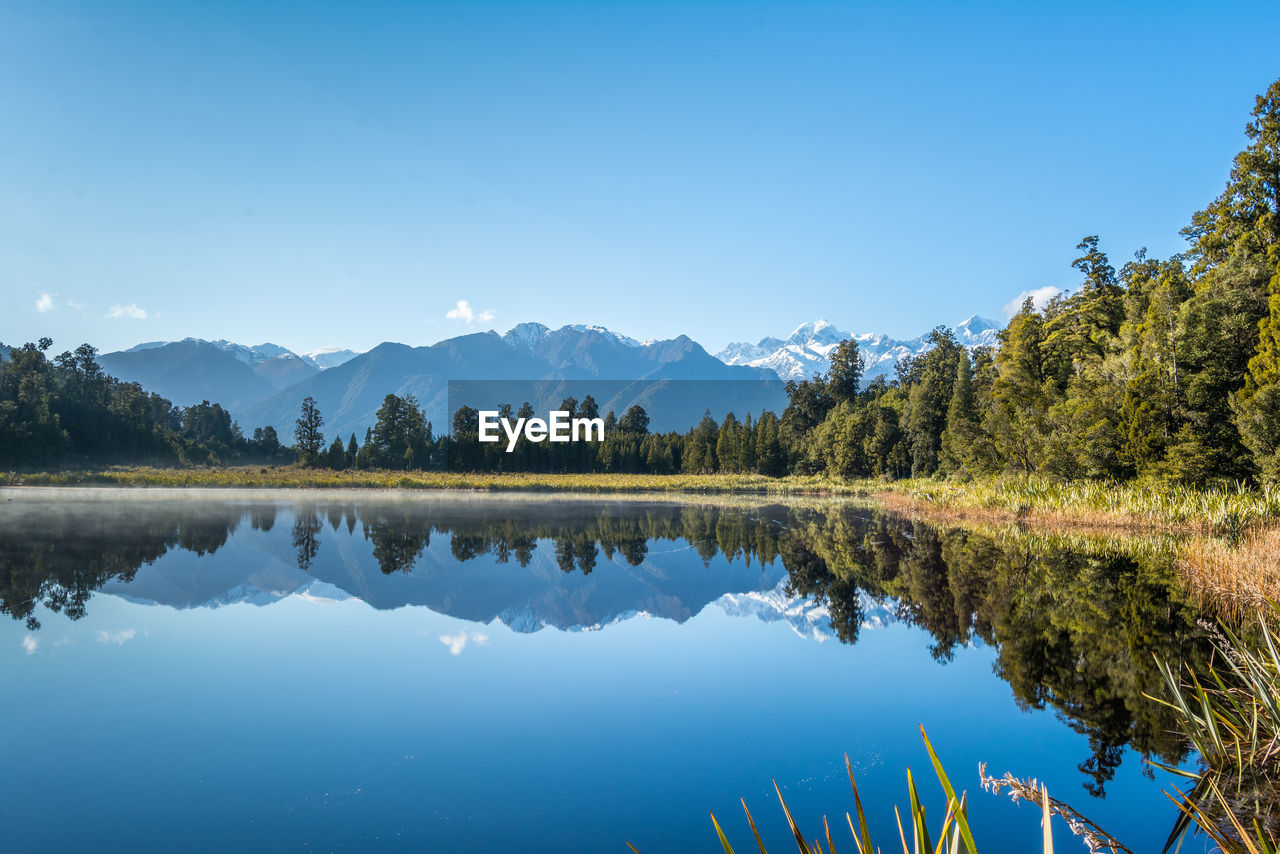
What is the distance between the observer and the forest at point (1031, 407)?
2348 centimetres

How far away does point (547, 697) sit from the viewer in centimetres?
714

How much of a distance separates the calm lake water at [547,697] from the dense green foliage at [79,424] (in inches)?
2261

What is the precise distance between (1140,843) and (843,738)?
2.22 metres

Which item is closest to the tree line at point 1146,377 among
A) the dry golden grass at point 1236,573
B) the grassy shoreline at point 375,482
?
the dry golden grass at point 1236,573

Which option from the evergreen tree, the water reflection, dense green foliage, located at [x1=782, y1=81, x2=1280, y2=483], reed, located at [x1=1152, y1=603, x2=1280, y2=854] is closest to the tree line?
dense green foliage, located at [x1=782, y1=81, x2=1280, y2=483]

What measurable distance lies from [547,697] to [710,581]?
26.2 feet

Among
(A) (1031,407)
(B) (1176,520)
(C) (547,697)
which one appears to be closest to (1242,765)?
(C) (547,697)

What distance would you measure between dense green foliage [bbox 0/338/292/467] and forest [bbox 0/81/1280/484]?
19cm

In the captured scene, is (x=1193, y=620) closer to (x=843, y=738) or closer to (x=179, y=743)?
(x=843, y=738)

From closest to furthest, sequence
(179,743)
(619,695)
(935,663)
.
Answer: (179,743), (619,695), (935,663)

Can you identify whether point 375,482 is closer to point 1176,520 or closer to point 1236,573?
point 1176,520

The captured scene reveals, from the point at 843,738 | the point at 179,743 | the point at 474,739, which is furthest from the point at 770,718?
the point at 179,743

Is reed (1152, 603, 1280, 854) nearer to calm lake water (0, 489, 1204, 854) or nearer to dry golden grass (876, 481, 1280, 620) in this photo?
calm lake water (0, 489, 1204, 854)

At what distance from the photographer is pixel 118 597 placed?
1099 centimetres
